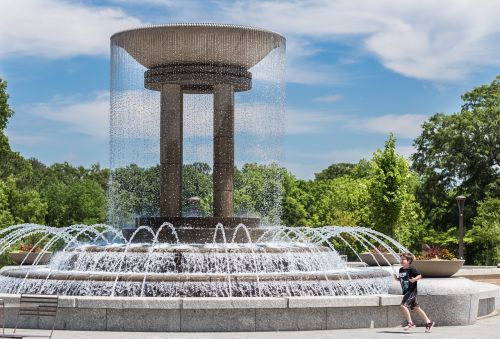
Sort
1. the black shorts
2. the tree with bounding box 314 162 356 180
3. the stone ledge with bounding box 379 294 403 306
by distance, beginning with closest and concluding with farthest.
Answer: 1. the black shorts
2. the stone ledge with bounding box 379 294 403 306
3. the tree with bounding box 314 162 356 180

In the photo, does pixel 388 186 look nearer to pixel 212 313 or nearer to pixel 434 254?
pixel 434 254

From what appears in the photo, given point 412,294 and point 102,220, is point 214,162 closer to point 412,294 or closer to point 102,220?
point 412,294

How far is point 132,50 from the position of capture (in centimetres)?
2512

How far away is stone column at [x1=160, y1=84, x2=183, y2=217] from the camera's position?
2475 centimetres

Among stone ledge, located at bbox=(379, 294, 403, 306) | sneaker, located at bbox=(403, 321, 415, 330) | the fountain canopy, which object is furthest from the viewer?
the fountain canopy

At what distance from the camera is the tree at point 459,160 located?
56625mm

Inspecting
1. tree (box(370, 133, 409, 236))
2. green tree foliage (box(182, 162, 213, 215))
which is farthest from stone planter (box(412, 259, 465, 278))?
green tree foliage (box(182, 162, 213, 215))

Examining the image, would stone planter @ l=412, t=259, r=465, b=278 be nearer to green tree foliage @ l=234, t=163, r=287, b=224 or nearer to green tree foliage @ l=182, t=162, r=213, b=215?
green tree foliage @ l=182, t=162, r=213, b=215

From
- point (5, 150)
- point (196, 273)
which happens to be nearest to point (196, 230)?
point (196, 273)

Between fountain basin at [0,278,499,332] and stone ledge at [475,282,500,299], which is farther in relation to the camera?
stone ledge at [475,282,500,299]

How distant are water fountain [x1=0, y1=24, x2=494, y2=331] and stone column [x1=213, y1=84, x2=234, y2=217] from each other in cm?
3

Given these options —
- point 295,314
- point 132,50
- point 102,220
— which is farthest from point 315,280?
point 102,220

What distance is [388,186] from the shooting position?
45.7m

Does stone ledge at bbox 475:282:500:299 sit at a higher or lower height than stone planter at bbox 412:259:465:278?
lower
